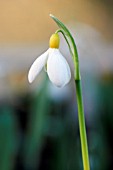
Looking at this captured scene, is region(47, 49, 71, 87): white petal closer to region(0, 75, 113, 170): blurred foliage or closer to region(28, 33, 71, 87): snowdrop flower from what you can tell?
region(28, 33, 71, 87): snowdrop flower

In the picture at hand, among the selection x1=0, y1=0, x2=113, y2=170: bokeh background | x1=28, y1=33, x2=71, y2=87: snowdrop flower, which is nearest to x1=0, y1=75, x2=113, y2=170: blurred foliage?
x1=0, y1=0, x2=113, y2=170: bokeh background

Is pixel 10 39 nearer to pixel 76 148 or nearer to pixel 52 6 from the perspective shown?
pixel 52 6

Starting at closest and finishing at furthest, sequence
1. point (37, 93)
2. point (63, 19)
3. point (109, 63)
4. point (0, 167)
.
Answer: point (0, 167) < point (37, 93) < point (109, 63) < point (63, 19)

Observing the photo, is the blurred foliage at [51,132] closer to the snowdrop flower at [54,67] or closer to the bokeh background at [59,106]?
Result: the bokeh background at [59,106]

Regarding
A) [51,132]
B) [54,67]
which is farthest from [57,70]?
[51,132]

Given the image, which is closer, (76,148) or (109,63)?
(76,148)

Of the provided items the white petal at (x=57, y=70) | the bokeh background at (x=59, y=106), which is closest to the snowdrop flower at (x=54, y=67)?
the white petal at (x=57, y=70)

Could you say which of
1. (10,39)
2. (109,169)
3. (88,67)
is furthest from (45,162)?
(10,39)

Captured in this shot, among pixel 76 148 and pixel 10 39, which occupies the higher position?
pixel 10 39
